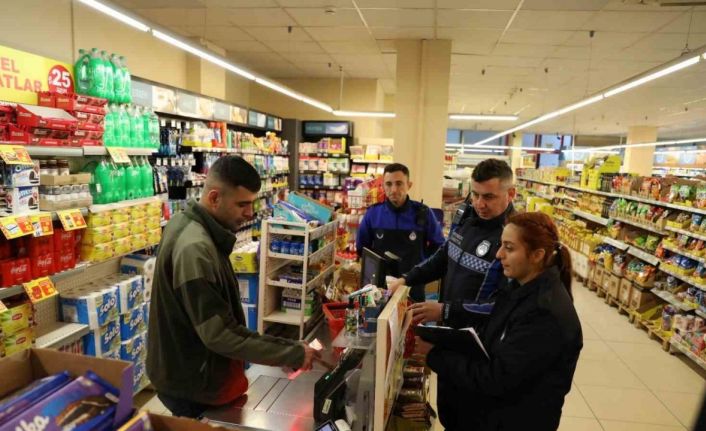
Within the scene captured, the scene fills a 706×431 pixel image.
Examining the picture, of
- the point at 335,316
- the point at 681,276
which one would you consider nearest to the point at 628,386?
the point at 681,276

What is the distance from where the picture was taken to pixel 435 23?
21.9 feet

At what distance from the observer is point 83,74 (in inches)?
153

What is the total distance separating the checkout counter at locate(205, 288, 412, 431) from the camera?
146 cm

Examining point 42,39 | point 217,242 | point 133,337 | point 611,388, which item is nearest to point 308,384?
point 217,242

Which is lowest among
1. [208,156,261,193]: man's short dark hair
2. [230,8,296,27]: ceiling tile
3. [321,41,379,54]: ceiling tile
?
[208,156,261,193]: man's short dark hair

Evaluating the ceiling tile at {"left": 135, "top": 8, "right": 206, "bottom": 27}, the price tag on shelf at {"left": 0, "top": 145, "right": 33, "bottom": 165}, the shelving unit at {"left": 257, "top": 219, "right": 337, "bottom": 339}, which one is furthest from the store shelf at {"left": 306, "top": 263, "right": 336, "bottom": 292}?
the ceiling tile at {"left": 135, "top": 8, "right": 206, "bottom": 27}

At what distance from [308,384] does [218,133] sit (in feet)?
17.9

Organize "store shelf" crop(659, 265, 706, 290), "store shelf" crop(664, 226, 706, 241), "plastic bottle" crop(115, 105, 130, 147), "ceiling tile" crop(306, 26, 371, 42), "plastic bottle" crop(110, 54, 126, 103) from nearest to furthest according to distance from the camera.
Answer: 1. "plastic bottle" crop(115, 105, 130, 147)
2. "plastic bottle" crop(110, 54, 126, 103)
3. "store shelf" crop(659, 265, 706, 290)
4. "store shelf" crop(664, 226, 706, 241)
5. "ceiling tile" crop(306, 26, 371, 42)

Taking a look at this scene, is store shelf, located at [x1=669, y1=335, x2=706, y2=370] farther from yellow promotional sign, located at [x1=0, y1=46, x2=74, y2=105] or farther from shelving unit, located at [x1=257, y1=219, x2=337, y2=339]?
yellow promotional sign, located at [x1=0, y1=46, x2=74, y2=105]

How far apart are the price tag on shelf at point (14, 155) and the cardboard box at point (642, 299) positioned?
287 inches

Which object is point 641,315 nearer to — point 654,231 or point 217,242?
point 654,231

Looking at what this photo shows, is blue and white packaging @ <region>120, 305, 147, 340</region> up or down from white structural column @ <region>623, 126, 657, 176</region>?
down

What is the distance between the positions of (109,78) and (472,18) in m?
4.76

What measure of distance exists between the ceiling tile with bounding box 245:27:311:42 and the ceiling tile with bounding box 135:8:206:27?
0.83 m
